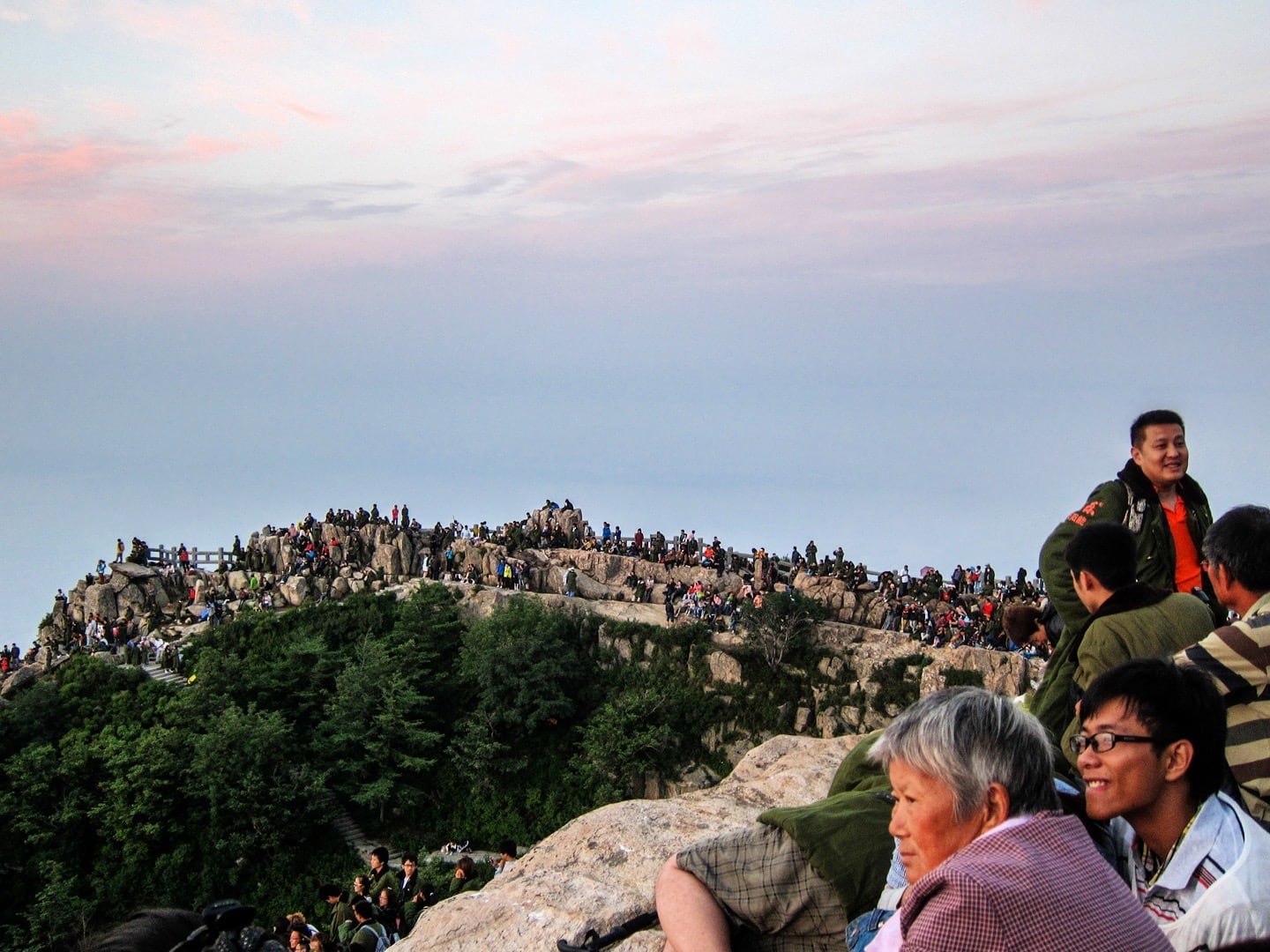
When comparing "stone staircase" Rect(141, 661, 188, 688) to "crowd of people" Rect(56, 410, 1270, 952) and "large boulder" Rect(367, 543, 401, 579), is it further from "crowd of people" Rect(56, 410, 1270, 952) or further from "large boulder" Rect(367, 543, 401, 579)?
"crowd of people" Rect(56, 410, 1270, 952)

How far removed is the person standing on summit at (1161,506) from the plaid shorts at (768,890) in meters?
3.11

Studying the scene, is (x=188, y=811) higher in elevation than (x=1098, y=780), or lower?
lower

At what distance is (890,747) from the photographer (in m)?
3.26

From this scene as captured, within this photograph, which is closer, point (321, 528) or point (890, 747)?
point (890, 747)

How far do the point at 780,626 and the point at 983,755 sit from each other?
31336 millimetres

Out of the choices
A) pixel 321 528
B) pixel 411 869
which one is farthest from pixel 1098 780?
pixel 321 528

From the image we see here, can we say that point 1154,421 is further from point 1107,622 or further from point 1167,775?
point 1167,775

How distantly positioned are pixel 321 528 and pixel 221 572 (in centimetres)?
365

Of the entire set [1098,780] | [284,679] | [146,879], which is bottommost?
[146,879]

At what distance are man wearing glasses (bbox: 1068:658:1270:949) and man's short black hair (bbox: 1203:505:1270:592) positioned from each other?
1169mm

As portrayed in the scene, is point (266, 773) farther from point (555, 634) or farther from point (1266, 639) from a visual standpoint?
point (1266, 639)

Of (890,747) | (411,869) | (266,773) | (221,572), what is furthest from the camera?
(221,572)

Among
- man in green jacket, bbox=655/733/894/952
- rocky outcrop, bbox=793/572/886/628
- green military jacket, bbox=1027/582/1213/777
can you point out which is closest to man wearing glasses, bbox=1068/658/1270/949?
man in green jacket, bbox=655/733/894/952

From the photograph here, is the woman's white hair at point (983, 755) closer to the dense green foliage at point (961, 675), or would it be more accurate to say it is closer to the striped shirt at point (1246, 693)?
the striped shirt at point (1246, 693)
